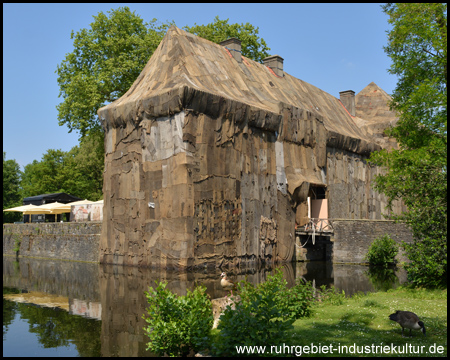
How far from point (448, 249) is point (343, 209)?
67.1ft

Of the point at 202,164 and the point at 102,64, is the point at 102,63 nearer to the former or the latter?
the point at 102,64

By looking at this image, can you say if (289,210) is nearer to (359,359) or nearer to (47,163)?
(359,359)

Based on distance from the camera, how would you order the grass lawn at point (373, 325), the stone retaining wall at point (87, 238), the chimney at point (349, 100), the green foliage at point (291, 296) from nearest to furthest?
the grass lawn at point (373, 325)
the green foliage at point (291, 296)
the stone retaining wall at point (87, 238)
the chimney at point (349, 100)

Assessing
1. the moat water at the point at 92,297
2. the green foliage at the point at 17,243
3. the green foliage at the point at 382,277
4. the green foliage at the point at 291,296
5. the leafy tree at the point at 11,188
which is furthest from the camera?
the leafy tree at the point at 11,188

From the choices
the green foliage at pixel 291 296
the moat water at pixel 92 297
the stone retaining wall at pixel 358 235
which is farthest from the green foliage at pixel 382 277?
the green foliage at pixel 291 296

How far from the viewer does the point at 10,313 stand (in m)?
14.8

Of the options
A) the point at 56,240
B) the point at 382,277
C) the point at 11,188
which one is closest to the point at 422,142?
the point at 382,277

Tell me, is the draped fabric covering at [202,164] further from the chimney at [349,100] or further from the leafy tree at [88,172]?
the leafy tree at [88,172]

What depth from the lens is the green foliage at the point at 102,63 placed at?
35.6 metres

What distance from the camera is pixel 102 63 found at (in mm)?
36688

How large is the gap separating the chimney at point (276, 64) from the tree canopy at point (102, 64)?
783 cm

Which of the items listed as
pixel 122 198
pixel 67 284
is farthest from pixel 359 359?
pixel 122 198

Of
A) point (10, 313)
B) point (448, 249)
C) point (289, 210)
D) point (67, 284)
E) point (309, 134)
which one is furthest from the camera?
point (309, 134)

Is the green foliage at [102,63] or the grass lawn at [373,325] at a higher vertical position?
the green foliage at [102,63]
